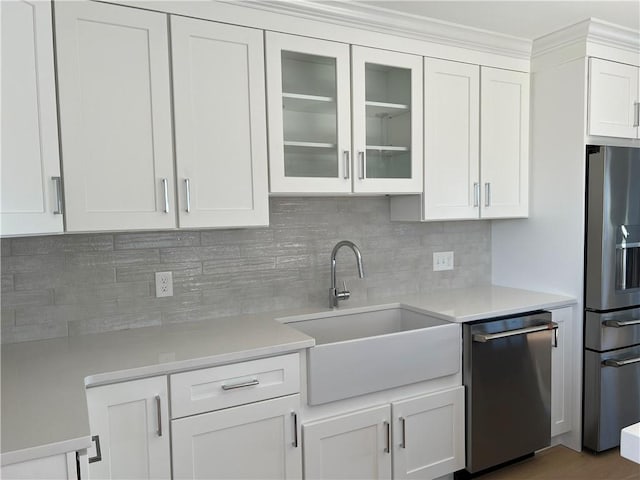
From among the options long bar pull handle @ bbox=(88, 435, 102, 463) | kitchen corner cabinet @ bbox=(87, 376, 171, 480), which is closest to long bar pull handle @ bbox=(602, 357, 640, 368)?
kitchen corner cabinet @ bbox=(87, 376, 171, 480)

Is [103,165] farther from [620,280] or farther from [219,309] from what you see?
[620,280]

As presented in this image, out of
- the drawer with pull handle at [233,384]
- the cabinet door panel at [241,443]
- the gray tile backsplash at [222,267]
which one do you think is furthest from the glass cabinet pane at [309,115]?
the cabinet door panel at [241,443]

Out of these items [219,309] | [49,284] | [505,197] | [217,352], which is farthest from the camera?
[505,197]

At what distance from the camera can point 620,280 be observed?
100 inches

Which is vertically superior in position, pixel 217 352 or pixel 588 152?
pixel 588 152

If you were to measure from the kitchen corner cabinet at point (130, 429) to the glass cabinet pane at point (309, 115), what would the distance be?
1.09 m

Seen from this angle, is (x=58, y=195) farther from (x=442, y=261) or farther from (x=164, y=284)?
(x=442, y=261)

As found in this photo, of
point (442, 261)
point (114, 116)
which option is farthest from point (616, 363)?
point (114, 116)

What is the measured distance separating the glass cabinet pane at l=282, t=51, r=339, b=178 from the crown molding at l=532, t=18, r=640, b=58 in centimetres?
136

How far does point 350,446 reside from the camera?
78.4 inches

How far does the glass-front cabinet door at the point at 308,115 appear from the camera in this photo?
2.10m

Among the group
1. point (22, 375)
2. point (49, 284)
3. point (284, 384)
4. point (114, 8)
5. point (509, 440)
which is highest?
point (114, 8)

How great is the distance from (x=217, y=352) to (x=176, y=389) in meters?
0.19

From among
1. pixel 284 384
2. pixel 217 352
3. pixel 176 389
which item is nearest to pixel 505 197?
pixel 284 384
